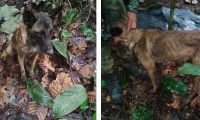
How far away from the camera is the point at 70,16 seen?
1.69 meters

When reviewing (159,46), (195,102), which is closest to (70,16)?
(159,46)

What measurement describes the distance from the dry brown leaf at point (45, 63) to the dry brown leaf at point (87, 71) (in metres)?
0.12

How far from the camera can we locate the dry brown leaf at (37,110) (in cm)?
171

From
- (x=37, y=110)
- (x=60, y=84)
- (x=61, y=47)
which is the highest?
(x=61, y=47)

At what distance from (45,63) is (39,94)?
13 centimetres

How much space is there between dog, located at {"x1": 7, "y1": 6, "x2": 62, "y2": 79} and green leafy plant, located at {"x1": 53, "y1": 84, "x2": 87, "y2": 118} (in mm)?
162

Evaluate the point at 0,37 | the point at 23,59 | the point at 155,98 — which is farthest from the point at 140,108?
the point at 0,37

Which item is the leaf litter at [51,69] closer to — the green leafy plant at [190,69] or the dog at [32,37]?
the dog at [32,37]

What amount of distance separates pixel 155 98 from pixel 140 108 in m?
0.07

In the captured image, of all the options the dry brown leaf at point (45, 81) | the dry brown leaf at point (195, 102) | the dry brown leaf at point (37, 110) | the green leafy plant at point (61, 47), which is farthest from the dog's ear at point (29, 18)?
the dry brown leaf at point (195, 102)

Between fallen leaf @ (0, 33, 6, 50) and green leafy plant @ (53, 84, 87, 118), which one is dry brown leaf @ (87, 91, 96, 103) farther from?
fallen leaf @ (0, 33, 6, 50)

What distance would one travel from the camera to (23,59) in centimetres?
173

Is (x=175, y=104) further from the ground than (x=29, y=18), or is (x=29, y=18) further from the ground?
(x=29, y=18)

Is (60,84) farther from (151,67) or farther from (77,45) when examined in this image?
(151,67)
